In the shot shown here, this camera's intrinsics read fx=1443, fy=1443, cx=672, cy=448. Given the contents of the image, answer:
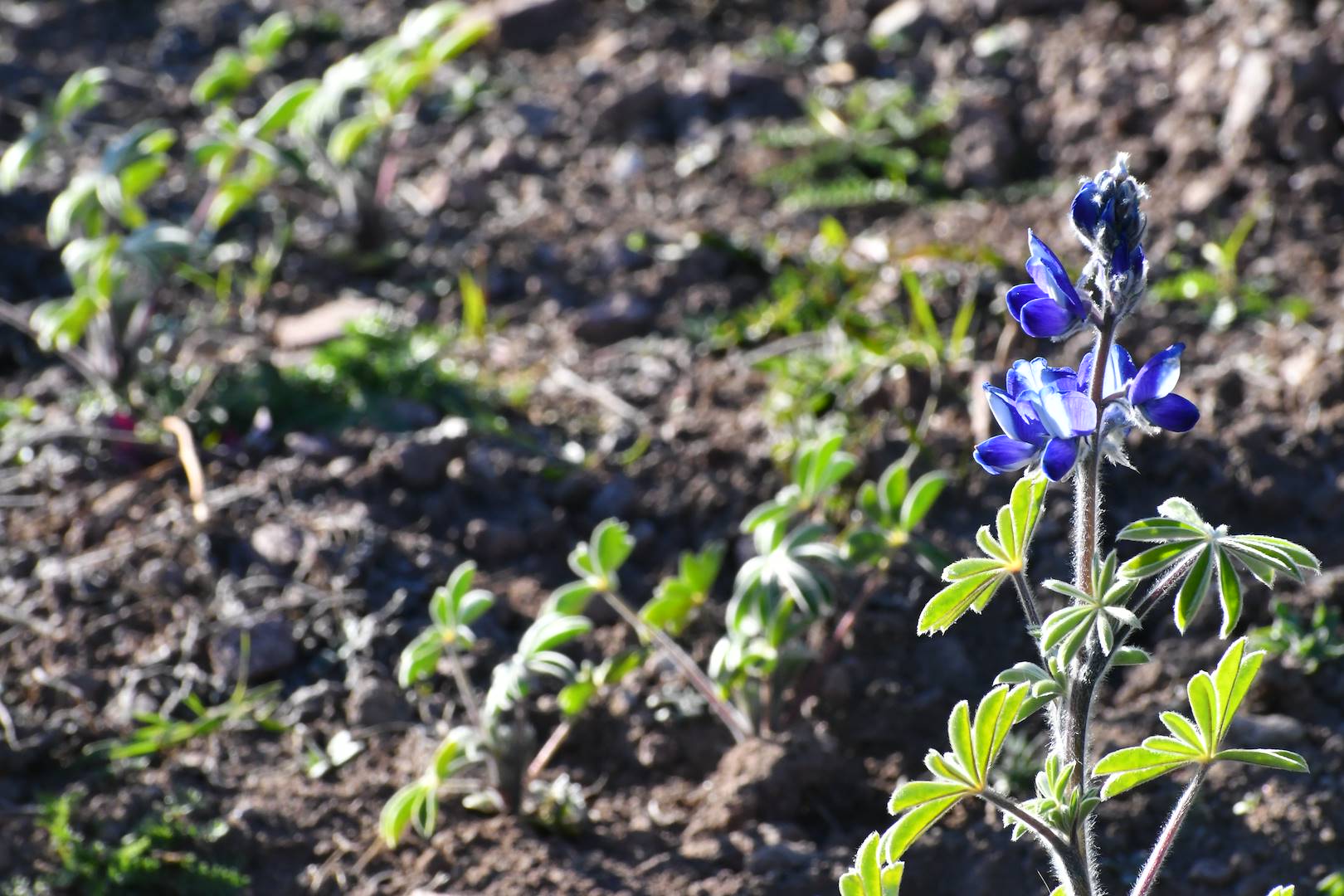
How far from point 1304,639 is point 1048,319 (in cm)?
153

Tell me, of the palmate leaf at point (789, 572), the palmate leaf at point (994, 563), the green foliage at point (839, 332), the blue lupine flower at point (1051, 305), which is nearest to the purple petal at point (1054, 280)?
the blue lupine flower at point (1051, 305)

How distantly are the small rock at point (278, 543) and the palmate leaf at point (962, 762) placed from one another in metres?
2.09

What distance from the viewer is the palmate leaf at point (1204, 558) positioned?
1847 mm

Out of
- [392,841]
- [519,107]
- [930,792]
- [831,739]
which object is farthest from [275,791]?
[519,107]

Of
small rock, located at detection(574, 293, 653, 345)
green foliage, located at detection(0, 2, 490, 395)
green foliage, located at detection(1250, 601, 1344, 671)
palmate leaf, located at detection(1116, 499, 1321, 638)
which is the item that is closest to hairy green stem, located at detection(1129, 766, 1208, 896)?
palmate leaf, located at detection(1116, 499, 1321, 638)

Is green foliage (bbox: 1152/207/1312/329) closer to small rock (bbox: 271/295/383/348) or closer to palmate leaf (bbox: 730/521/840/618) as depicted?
palmate leaf (bbox: 730/521/840/618)

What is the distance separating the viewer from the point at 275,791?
3.03m

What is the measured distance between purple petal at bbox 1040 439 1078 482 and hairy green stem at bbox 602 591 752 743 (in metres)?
1.19

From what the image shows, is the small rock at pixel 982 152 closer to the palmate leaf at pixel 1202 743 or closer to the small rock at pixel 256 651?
the small rock at pixel 256 651

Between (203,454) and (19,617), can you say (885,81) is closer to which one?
(203,454)

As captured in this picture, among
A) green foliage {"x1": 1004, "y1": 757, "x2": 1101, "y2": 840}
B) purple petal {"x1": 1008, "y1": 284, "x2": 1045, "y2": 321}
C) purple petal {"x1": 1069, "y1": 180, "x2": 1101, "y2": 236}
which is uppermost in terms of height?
purple petal {"x1": 1069, "y1": 180, "x2": 1101, "y2": 236}

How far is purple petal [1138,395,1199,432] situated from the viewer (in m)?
1.82

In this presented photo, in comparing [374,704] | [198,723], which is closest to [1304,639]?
[374,704]

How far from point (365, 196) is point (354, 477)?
1.42 m
